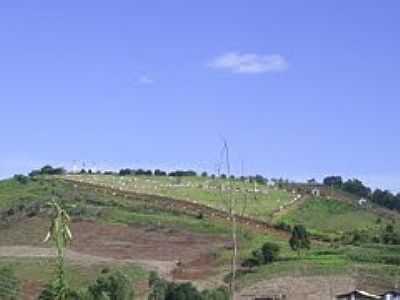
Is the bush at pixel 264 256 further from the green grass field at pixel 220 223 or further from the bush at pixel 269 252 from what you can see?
the green grass field at pixel 220 223

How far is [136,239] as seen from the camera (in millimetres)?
104125

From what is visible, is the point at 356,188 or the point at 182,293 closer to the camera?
the point at 182,293

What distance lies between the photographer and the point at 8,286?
72438 millimetres

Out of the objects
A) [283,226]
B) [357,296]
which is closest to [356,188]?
[283,226]

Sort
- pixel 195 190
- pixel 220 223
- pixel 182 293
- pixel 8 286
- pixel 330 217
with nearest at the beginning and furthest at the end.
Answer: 1. pixel 182 293
2. pixel 8 286
3. pixel 220 223
4. pixel 330 217
5. pixel 195 190

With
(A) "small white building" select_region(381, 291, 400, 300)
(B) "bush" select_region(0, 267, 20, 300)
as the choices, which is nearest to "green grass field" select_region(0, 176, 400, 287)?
(B) "bush" select_region(0, 267, 20, 300)

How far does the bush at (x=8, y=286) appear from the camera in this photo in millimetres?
71375

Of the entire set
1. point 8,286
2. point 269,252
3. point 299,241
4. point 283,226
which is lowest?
point 8,286

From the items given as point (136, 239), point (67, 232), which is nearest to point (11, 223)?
point (136, 239)

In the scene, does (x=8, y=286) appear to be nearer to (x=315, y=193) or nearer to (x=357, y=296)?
(x=357, y=296)

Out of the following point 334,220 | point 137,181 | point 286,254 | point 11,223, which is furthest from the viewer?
point 137,181

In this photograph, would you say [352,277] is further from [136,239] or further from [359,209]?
[359,209]

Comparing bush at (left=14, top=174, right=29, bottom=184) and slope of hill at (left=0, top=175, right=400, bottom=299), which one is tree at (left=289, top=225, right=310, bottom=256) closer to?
slope of hill at (left=0, top=175, right=400, bottom=299)

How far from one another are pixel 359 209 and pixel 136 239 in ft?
136
